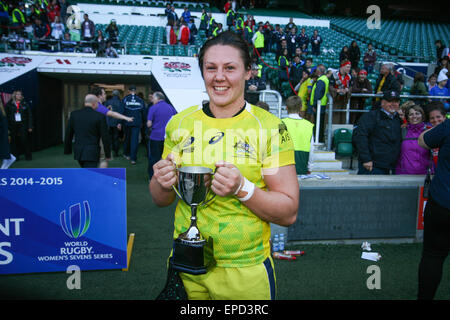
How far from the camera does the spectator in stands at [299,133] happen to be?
194 inches

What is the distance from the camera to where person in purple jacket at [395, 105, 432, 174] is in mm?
4742

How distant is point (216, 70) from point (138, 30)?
18.6m

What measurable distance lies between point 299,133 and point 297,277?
2.06 metres

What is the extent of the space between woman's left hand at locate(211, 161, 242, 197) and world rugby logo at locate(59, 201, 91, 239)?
8.96ft

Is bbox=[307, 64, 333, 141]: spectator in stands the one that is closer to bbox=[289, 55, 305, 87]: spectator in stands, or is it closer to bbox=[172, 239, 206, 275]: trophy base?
bbox=[289, 55, 305, 87]: spectator in stands

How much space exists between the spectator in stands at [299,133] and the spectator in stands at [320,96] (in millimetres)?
2457

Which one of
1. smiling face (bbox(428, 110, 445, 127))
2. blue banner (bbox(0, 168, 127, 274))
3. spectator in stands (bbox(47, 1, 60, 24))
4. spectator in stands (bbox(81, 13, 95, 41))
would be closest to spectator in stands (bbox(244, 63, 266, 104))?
smiling face (bbox(428, 110, 445, 127))

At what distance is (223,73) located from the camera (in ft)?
4.50

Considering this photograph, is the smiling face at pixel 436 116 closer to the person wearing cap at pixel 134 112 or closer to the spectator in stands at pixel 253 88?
the spectator in stands at pixel 253 88

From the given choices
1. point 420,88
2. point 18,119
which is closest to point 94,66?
point 18,119

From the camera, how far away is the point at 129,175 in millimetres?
8602

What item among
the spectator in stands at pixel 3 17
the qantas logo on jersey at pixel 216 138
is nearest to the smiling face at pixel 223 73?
the qantas logo on jersey at pixel 216 138
